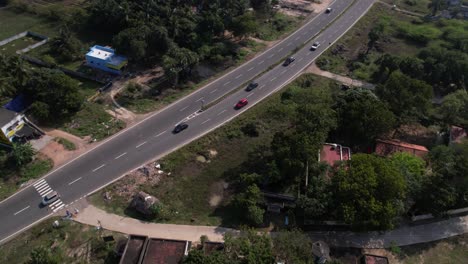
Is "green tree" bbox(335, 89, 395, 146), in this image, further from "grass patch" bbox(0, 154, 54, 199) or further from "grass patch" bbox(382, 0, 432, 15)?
"grass patch" bbox(382, 0, 432, 15)

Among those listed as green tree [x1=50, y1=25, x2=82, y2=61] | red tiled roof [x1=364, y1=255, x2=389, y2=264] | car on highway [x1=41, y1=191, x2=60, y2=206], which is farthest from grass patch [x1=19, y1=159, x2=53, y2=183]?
red tiled roof [x1=364, y1=255, x2=389, y2=264]

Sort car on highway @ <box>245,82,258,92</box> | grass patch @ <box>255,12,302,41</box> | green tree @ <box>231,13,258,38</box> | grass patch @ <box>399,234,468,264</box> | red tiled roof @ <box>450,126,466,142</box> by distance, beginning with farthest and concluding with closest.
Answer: grass patch @ <box>255,12,302,41</box> < green tree @ <box>231,13,258,38</box> < car on highway @ <box>245,82,258,92</box> < red tiled roof @ <box>450,126,466,142</box> < grass patch @ <box>399,234,468,264</box>

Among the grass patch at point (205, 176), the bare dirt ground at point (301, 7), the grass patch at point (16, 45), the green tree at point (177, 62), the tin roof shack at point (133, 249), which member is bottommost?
the grass patch at point (205, 176)

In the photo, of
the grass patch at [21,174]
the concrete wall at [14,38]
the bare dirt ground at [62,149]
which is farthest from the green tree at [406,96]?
the concrete wall at [14,38]

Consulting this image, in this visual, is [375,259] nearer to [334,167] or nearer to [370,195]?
[370,195]

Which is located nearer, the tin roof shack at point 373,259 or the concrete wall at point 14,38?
the tin roof shack at point 373,259

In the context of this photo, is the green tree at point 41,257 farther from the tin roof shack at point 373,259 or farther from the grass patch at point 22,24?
the grass patch at point 22,24

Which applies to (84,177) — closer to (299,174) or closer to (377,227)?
(299,174)

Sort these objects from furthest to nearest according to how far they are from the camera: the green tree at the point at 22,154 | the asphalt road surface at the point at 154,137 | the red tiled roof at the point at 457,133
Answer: the red tiled roof at the point at 457,133, the green tree at the point at 22,154, the asphalt road surface at the point at 154,137
